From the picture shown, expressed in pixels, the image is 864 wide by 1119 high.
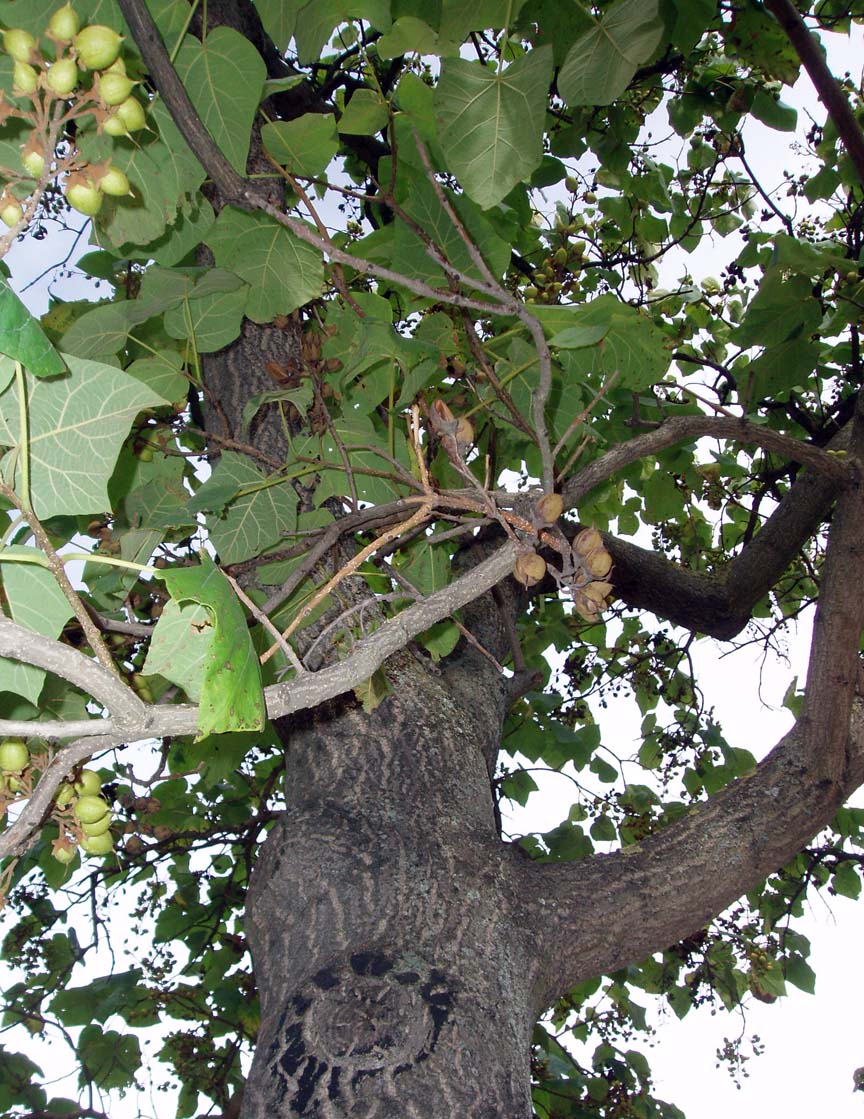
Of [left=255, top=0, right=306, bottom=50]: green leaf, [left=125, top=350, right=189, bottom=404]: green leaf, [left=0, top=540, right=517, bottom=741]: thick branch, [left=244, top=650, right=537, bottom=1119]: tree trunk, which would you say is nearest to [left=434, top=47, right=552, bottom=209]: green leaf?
[left=255, top=0, right=306, bottom=50]: green leaf

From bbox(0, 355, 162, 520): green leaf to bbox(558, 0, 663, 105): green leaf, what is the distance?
110 centimetres

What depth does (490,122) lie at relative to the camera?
142 cm

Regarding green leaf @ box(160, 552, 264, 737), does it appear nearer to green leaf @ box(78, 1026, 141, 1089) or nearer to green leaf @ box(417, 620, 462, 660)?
green leaf @ box(417, 620, 462, 660)

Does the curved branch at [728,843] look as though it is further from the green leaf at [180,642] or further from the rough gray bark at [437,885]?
the green leaf at [180,642]

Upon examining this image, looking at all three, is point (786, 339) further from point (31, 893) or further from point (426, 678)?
point (31, 893)

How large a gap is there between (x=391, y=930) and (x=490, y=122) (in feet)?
4.66

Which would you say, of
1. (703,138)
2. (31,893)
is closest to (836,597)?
(703,138)

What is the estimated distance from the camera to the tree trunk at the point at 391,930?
122 centimetres

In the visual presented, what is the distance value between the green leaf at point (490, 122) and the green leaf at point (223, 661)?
979mm

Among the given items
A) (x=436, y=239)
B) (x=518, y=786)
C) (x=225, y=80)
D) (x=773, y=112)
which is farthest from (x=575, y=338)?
(x=518, y=786)

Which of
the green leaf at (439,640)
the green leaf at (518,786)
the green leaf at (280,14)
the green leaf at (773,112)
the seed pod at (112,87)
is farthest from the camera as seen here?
the green leaf at (518,786)

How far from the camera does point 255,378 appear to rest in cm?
204

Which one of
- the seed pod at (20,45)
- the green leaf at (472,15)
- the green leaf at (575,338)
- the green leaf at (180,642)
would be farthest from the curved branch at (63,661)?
the green leaf at (472,15)

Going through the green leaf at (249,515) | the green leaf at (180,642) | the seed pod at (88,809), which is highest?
the green leaf at (249,515)
